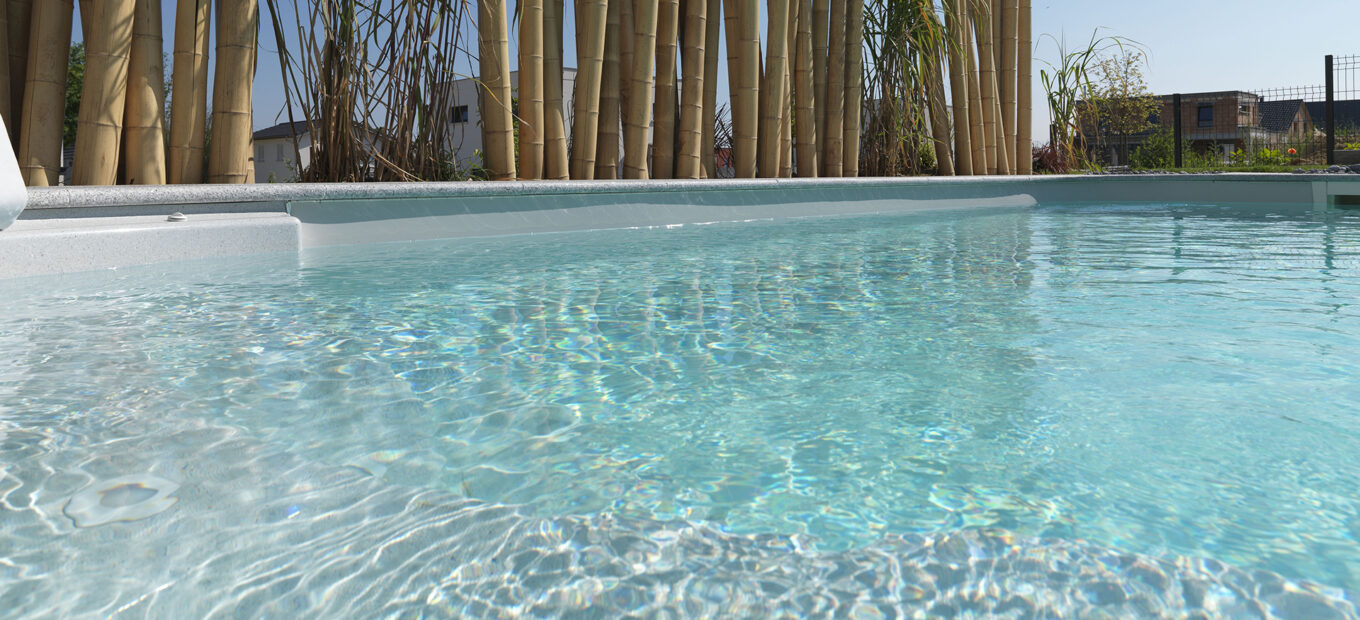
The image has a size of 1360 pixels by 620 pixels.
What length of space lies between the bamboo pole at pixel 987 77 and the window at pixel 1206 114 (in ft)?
110

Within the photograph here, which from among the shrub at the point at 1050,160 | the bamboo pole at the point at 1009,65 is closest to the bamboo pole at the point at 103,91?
the bamboo pole at the point at 1009,65

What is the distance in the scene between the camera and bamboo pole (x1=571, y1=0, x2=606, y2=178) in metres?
4.46

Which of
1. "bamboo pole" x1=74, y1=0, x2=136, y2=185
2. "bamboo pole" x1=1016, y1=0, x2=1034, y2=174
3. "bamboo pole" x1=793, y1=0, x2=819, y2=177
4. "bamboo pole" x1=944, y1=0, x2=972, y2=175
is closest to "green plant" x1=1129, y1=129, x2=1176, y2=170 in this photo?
"bamboo pole" x1=1016, y1=0, x2=1034, y2=174

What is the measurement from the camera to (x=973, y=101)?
717cm

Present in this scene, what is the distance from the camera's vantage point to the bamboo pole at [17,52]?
3387mm

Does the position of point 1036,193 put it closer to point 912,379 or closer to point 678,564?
point 912,379

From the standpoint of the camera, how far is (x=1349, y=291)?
2328mm

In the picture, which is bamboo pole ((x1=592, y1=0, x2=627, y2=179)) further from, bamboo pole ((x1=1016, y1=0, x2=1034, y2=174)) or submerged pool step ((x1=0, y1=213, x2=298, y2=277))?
bamboo pole ((x1=1016, y1=0, x2=1034, y2=174))

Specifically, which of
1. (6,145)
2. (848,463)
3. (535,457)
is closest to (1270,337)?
(848,463)

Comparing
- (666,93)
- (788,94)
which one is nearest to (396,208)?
(666,93)

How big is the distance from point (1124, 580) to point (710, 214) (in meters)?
4.35

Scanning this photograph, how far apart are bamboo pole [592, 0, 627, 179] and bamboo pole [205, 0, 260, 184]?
174cm

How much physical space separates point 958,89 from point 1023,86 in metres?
1.17

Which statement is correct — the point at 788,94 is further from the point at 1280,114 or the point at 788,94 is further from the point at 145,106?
the point at 1280,114
